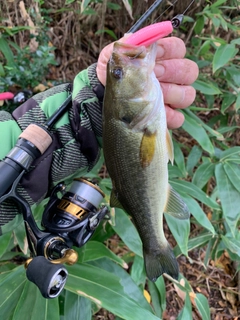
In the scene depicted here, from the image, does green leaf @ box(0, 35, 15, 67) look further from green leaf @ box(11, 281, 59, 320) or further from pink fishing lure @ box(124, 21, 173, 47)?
pink fishing lure @ box(124, 21, 173, 47)

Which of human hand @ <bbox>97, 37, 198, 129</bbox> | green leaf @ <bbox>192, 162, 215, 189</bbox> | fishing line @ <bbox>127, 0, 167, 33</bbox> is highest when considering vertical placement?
fishing line @ <bbox>127, 0, 167, 33</bbox>

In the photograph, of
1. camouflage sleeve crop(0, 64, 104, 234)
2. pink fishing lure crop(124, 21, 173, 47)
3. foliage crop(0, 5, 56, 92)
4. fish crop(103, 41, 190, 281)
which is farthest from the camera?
foliage crop(0, 5, 56, 92)

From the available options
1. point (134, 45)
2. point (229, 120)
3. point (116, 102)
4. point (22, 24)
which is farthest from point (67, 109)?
point (229, 120)

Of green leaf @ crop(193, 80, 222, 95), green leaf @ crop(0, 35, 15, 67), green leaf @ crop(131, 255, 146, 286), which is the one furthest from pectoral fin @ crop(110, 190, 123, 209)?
green leaf @ crop(0, 35, 15, 67)

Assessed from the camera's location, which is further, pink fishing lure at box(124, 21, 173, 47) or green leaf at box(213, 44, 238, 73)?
green leaf at box(213, 44, 238, 73)

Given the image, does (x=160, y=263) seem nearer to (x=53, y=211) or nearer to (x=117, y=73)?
(x=53, y=211)

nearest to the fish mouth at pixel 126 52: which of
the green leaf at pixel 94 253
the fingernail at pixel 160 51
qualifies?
the fingernail at pixel 160 51

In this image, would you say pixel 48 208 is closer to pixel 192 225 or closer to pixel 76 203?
pixel 76 203
